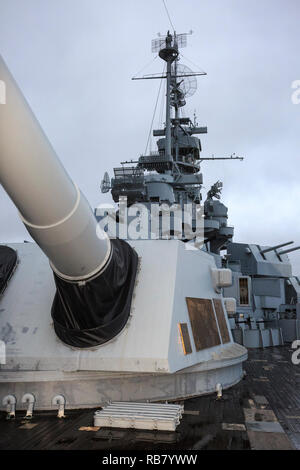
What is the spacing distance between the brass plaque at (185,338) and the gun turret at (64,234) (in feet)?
2.87

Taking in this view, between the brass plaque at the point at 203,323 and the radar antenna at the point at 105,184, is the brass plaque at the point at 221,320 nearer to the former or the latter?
the brass plaque at the point at 203,323

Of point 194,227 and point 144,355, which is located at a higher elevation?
point 194,227

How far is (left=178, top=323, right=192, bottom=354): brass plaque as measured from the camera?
6.24 metres

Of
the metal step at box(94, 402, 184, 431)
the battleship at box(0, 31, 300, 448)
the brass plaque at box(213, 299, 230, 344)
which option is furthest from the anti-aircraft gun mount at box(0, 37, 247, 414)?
the brass plaque at box(213, 299, 230, 344)

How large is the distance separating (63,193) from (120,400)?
3467 millimetres

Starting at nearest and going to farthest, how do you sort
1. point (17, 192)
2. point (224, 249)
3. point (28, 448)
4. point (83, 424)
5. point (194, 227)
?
point (17, 192), point (28, 448), point (83, 424), point (194, 227), point (224, 249)

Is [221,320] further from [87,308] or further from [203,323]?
[87,308]

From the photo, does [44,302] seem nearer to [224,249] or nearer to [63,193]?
[63,193]

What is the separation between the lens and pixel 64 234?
14.1ft

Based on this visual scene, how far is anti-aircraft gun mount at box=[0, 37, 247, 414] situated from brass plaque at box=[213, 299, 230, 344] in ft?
2.07

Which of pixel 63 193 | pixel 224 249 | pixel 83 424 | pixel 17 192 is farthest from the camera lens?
pixel 224 249

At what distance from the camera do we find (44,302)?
679cm

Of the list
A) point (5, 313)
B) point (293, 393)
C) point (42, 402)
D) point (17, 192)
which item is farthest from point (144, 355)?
point (293, 393)

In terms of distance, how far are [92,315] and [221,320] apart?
12.0 feet
